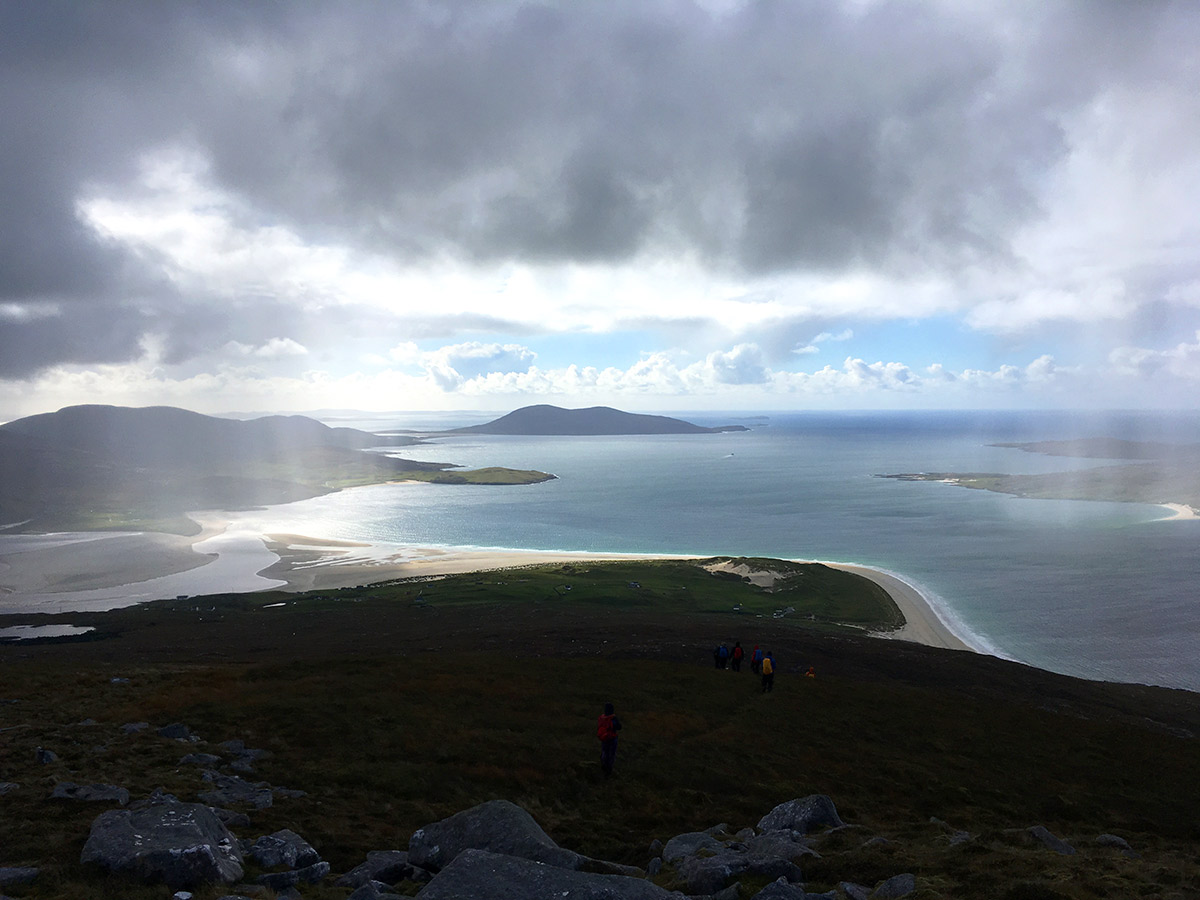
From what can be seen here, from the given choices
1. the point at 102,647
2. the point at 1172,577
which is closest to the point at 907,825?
the point at 102,647

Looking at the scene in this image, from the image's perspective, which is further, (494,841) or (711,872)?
(494,841)

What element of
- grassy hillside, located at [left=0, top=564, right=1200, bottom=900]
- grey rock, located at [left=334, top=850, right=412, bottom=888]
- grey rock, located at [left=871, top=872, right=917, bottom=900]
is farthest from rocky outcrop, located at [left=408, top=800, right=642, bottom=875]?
grey rock, located at [left=871, top=872, right=917, bottom=900]

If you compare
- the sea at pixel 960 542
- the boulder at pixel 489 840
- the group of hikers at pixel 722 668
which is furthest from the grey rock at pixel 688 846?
the sea at pixel 960 542

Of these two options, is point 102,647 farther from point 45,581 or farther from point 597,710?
point 45,581

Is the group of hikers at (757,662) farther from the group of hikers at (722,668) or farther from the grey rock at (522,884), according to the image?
the grey rock at (522,884)

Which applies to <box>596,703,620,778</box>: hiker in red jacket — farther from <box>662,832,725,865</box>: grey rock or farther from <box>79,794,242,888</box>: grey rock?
<box>79,794,242,888</box>: grey rock

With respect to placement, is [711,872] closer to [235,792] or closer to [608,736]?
[608,736]

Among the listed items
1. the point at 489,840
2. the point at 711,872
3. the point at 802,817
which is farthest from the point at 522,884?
the point at 802,817
